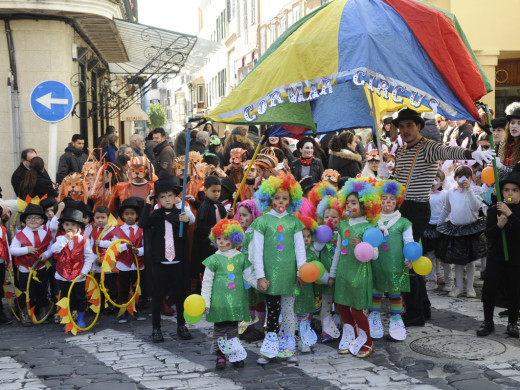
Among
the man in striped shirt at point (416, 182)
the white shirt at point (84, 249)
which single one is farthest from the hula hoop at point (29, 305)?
the man in striped shirt at point (416, 182)

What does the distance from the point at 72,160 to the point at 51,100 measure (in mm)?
1624

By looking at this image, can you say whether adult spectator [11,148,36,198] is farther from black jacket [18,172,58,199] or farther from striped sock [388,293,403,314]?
striped sock [388,293,403,314]

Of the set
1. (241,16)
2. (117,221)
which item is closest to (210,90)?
(241,16)

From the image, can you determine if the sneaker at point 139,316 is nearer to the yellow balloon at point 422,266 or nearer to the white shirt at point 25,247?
the white shirt at point 25,247

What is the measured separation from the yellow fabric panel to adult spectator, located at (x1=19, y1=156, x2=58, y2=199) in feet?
13.0

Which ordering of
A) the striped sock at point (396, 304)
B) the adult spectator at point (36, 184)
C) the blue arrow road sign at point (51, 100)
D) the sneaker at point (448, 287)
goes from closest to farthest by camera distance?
the striped sock at point (396, 304) < the sneaker at point (448, 287) < the adult spectator at point (36, 184) < the blue arrow road sign at point (51, 100)

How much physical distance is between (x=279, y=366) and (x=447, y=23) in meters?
3.59

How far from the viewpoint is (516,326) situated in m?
7.05

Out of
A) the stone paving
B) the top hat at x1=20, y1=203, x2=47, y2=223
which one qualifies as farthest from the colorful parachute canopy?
the top hat at x1=20, y1=203, x2=47, y2=223

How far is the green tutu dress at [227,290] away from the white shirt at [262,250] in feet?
0.47

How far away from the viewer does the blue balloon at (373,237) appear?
21.3ft

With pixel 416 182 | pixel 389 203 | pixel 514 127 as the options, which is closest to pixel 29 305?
pixel 389 203

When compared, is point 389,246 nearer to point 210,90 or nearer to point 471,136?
point 471,136

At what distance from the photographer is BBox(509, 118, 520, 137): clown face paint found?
7451mm
